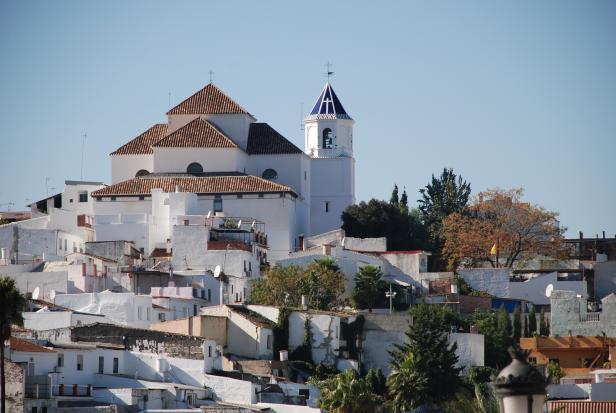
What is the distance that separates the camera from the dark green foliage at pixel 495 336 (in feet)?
184

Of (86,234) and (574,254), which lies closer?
(86,234)

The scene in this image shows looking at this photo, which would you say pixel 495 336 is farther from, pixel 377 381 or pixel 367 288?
pixel 377 381

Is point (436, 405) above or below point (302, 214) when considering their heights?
below

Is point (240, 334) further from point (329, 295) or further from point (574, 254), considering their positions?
point (574, 254)

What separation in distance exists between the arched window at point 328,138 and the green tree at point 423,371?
38673mm

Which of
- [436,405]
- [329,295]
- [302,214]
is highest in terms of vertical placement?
[302,214]

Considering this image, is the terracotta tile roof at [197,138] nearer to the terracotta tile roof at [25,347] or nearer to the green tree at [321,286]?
the green tree at [321,286]

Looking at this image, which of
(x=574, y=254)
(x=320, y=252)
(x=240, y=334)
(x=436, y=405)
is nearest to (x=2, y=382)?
(x=436, y=405)

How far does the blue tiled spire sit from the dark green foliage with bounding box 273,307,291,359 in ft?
120

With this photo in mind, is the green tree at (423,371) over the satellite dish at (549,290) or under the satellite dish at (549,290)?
under

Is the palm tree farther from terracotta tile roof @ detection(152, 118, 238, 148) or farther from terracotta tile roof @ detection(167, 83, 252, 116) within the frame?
terracotta tile roof @ detection(167, 83, 252, 116)

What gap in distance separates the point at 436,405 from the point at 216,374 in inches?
244

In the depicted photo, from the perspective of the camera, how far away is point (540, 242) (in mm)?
73812

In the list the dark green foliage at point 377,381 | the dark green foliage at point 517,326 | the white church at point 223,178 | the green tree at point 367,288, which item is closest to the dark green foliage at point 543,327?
the dark green foliage at point 517,326
